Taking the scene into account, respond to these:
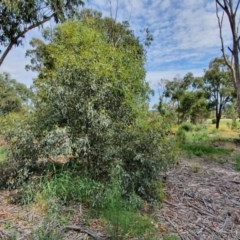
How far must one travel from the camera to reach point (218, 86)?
29.6 m

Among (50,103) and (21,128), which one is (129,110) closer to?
(50,103)

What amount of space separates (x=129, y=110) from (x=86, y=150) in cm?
85

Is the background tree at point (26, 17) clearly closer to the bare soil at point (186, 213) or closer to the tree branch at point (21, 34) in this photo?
the tree branch at point (21, 34)

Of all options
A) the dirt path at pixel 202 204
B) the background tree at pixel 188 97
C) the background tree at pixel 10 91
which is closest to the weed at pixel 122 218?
the dirt path at pixel 202 204

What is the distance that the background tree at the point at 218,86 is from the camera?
94.2 ft

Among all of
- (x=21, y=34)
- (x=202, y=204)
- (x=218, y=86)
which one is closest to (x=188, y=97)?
(x=218, y=86)

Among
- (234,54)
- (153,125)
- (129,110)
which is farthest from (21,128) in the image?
(234,54)

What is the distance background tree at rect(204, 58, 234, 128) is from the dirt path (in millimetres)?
23644

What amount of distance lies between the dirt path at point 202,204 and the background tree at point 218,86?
23644 mm

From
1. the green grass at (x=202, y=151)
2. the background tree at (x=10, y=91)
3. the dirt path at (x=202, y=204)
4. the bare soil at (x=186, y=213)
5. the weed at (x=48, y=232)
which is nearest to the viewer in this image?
the weed at (x=48, y=232)

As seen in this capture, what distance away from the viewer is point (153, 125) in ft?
14.3

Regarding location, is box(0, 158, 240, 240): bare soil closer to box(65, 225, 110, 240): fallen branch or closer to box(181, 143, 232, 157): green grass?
box(65, 225, 110, 240): fallen branch

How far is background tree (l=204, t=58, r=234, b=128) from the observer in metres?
28.7

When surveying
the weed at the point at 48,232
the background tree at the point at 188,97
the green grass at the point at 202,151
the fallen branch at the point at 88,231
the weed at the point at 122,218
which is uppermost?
the background tree at the point at 188,97
